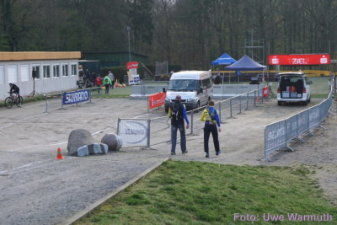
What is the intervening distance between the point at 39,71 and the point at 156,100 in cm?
1582

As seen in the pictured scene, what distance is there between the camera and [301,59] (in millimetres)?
64688

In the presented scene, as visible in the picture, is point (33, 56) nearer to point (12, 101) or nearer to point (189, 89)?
point (12, 101)

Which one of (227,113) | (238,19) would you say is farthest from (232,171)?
(238,19)

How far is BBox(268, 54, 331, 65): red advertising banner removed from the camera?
62.8 m

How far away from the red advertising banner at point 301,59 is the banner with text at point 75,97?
Result: 3419 centimetres

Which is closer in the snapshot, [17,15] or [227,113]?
[227,113]

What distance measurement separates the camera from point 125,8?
8506cm

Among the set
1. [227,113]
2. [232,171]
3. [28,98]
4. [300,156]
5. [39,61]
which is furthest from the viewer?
[39,61]

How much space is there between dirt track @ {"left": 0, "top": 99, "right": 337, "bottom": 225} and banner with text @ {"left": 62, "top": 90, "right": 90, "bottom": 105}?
655mm

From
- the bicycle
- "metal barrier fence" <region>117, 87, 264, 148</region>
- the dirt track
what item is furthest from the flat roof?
"metal barrier fence" <region>117, 87, 264, 148</region>

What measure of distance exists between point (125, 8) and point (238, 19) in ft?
56.6

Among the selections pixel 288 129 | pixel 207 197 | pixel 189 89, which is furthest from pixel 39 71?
pixel 207 197

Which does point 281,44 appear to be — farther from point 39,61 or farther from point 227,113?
point 227,113

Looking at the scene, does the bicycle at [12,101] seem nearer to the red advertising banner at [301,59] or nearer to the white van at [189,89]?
the white van at [189,89]
